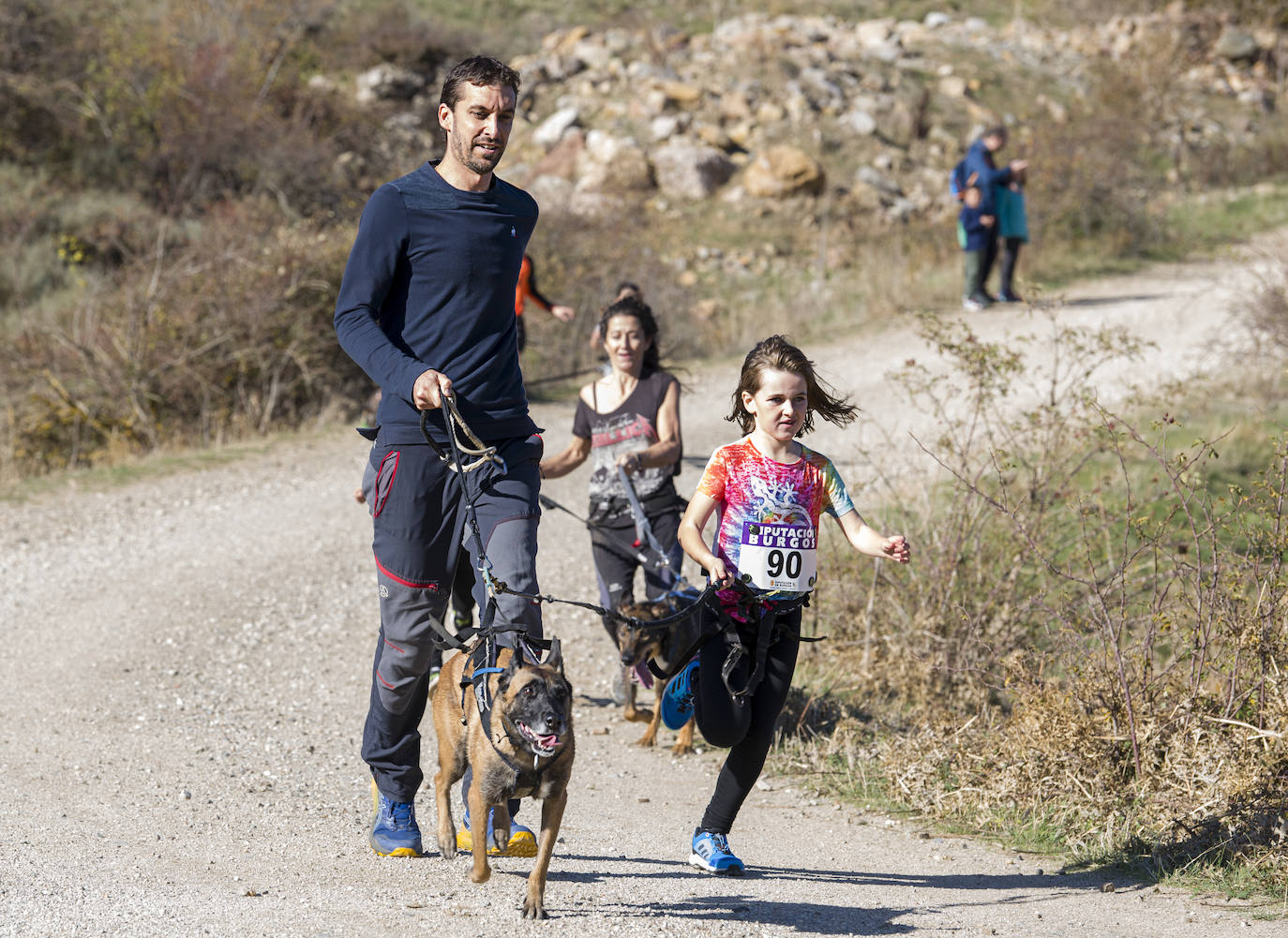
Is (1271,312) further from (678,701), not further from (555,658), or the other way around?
(555,658)

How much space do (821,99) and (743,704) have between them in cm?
2401

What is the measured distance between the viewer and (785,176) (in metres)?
23.8

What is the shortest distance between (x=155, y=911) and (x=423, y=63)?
28.0m

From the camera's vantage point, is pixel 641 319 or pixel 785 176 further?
pixel 785 176

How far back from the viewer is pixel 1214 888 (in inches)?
178

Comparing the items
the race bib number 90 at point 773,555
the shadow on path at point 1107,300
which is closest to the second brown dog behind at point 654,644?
the race bib number 90 at point 773,555

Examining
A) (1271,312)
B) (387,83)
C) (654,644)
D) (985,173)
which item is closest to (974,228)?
(985,173)

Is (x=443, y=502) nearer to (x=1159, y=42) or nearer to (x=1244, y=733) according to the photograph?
(x=1244, y=733)

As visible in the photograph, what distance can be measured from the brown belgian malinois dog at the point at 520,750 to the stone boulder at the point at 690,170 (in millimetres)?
21398

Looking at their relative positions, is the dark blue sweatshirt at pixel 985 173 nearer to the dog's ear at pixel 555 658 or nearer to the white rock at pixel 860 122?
the white rock at pixel 860 122

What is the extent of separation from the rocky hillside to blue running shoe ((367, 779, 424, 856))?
57.3 ft

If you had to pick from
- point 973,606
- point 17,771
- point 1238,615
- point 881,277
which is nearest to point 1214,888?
point 1238,615

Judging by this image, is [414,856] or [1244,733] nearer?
[414,856]

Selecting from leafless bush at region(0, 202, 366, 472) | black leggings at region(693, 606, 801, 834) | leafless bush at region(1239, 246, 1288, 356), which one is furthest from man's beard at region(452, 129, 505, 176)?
leafless bush at region(1239, 246, 1288, 356)
